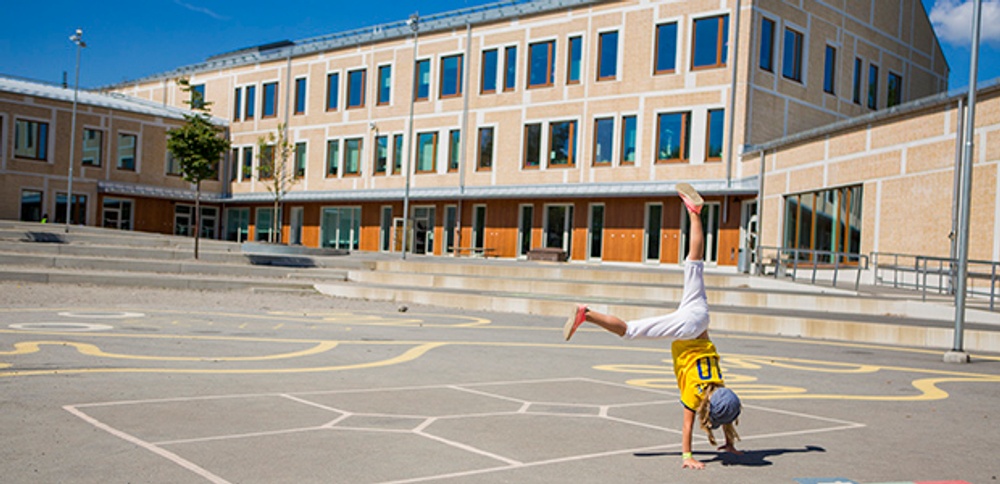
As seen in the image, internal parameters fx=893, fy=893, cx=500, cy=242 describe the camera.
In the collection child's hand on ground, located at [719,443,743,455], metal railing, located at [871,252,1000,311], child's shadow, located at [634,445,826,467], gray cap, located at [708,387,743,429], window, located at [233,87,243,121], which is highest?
window, located at [233,87,243,121]

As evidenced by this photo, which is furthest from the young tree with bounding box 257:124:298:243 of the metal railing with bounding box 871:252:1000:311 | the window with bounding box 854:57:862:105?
the metal railing with bounding box 871:252:1000:311

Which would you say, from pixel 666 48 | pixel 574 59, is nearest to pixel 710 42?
pixel 666 48

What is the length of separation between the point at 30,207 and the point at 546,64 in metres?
30.3

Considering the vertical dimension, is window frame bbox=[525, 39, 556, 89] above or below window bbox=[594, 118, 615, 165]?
above

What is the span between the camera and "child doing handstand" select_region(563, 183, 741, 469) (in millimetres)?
6164

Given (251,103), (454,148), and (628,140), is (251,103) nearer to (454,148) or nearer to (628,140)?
(454,148)

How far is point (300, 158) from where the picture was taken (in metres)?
53.1

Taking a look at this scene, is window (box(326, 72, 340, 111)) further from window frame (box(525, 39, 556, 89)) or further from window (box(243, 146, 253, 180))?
window frame (box(525, 39, 556, 89))

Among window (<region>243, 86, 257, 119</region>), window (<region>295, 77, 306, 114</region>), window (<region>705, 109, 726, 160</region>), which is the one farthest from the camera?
window (<region>243, 86, 257, 119</region>)

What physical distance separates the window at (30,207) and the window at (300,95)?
600 inches

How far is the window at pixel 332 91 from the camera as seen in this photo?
169ft

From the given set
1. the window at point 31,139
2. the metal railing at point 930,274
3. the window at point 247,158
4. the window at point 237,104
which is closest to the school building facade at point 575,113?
the window at point 247,158

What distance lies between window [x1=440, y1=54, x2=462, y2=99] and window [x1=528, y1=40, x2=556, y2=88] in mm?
4466

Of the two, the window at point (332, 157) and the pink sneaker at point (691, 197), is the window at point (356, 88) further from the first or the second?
the pink sneaker at point (691, 197)
